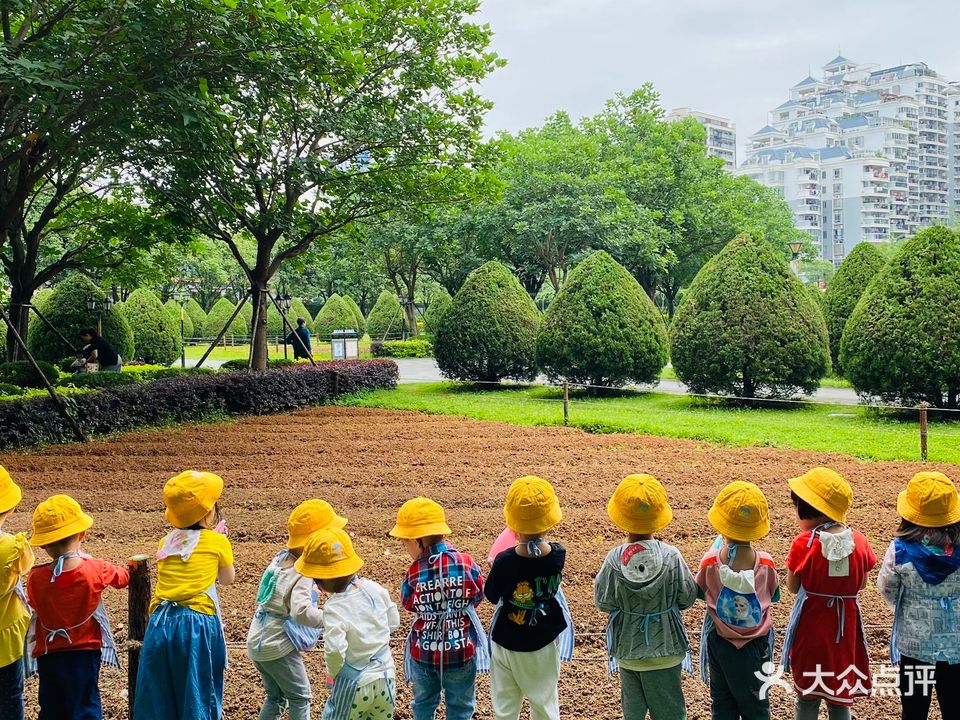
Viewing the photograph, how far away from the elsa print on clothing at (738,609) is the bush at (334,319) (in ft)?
126

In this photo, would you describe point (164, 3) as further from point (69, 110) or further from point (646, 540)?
point (646, 540)

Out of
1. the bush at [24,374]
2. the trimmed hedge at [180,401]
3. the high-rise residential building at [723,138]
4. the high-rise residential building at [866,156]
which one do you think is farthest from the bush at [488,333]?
the high-rise residential building at [723,138]

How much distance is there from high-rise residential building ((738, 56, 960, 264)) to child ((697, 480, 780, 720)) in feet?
302

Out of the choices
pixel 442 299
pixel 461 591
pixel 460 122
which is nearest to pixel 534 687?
pixel 461 591

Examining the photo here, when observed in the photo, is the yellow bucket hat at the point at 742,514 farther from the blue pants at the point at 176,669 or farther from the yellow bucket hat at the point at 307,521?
the blue pants at the point at 176,669

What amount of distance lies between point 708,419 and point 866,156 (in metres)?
104

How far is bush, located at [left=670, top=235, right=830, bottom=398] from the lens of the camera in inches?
555

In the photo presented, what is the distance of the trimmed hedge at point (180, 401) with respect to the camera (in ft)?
34.9

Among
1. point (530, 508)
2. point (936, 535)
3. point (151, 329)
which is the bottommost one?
point (936, 535)

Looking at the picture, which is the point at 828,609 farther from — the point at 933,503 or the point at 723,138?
the point at 723,138

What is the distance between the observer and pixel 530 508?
3.13m

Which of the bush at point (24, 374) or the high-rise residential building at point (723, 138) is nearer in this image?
the bush at point (24, 374)

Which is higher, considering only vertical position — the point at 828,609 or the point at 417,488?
the point at 828,609

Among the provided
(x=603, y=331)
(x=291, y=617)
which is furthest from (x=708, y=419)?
(x=291, y=617)
